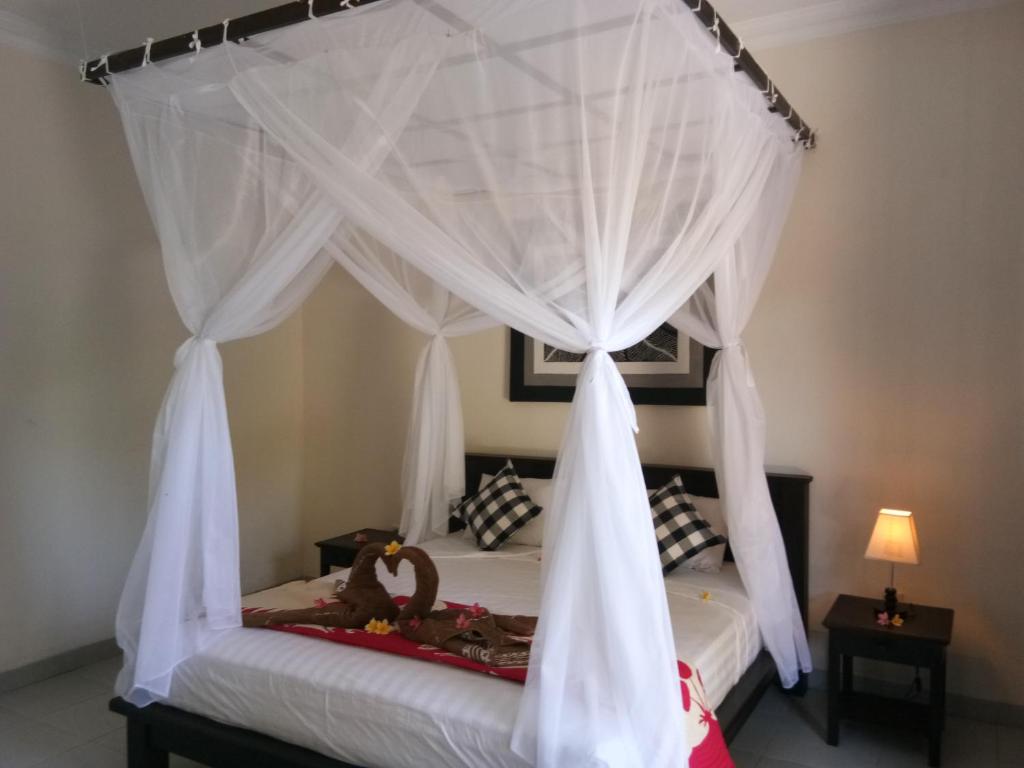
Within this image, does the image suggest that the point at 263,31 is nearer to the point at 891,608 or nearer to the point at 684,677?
the point at 684,677

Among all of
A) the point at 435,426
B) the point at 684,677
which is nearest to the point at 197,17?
the point at 435,426

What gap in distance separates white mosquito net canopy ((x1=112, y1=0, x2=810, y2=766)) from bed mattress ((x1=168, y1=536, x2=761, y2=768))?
13 cm

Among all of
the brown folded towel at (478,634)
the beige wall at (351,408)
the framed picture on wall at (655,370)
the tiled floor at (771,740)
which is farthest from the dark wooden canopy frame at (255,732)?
the beige wall at (351,408)

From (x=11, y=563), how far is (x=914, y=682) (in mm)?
4009

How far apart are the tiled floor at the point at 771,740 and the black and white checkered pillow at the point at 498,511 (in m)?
1.35

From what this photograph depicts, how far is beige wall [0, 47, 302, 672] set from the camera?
3.86m

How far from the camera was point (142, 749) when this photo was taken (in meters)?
2.74

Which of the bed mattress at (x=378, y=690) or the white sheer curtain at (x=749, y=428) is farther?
the white sheer curtain at (x=749, y=428)

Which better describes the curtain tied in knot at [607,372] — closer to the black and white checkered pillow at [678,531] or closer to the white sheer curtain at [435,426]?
the black and white checkered pillow at [678,531]

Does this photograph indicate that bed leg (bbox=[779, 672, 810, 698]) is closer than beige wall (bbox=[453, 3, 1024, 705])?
No

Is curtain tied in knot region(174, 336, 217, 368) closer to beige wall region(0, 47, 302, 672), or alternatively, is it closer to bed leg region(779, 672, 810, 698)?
beige wall region(0, 47, 302, 672)

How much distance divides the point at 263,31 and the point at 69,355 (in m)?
2.26

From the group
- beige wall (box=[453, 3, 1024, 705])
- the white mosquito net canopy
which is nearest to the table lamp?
beige wall (box=[453, 3, 1024, 705])

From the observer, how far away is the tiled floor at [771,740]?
3.13m
